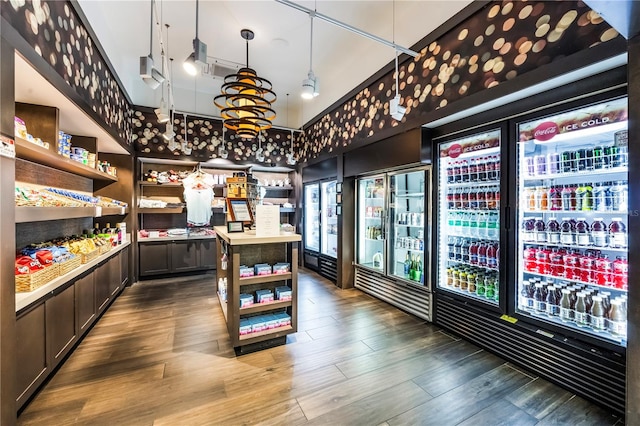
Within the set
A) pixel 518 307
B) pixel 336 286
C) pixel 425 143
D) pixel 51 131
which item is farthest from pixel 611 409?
pixel 51 131

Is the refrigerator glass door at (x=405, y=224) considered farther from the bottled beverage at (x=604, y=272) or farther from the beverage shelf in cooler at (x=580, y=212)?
the bottled beverage at (x=604, y=272)

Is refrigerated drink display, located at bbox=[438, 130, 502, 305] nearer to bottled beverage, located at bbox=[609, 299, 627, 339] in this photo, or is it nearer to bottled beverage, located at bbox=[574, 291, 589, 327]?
bottled beverage, located at bbox=[574, 291, 589, 327]

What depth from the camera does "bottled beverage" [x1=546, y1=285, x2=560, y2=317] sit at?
234 cm

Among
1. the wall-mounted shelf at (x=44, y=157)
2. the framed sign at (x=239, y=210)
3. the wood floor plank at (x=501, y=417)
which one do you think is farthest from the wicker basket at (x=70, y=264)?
the wood floor plank at (x=501, y=417)

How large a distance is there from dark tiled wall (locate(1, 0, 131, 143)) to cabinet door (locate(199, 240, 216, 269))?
258 centimetres

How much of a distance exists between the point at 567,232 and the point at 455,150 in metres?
1.32

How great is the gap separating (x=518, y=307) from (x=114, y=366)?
3.70 metres

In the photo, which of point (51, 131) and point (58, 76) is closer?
point (58, 76)

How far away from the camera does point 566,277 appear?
2.30 meters

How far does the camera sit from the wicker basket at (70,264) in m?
2.39

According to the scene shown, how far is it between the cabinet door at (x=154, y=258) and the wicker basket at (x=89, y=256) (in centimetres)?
208

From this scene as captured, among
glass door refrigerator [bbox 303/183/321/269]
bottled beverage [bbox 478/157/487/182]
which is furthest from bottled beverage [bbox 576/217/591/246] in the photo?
glass door refrigerator [bbox 303/183/321/269]

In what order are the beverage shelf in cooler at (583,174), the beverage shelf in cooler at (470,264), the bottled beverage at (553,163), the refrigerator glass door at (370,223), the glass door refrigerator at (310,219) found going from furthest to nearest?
1. the glass door refrigerator at (310,219)
2. the refrigerator glass door at (370,223)
3. the beverage shelf in cooler at (470,264)
4. the bottled beverage at (553,163)
5. the beverage shelf in cooler at (583,174)

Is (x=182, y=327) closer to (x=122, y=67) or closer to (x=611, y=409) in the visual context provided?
(x=611, y=409)
